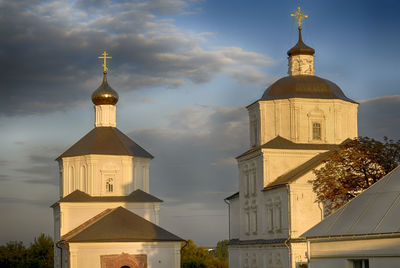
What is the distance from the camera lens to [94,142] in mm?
47688

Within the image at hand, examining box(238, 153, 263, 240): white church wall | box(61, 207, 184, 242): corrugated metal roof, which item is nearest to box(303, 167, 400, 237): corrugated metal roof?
box(238, 153, 263, 240): white church wall

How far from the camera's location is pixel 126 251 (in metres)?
40.6

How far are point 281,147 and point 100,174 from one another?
45.6ft

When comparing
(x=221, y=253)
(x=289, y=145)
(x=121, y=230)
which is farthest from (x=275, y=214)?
(x=221, y=253)

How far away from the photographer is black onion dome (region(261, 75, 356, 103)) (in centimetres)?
4034

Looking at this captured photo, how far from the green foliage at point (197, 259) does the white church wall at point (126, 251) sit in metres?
14.1

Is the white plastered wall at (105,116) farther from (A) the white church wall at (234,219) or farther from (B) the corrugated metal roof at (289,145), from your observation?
(B) the corrugated metal roof at (289,145)

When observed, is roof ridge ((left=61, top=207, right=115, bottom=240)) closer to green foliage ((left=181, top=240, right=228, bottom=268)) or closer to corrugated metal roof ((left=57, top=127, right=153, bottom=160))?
corrugated metal roof ((left=57, top=127, right=153, bottom=160))

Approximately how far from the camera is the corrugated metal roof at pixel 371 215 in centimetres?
1948

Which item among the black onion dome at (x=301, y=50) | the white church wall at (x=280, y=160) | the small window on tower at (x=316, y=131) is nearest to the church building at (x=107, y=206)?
the white church wall at (x=280, y=160)

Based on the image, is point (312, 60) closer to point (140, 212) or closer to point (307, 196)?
point (307, 196)

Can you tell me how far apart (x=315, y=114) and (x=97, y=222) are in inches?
559

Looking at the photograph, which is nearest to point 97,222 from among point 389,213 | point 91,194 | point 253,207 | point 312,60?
point 91,194

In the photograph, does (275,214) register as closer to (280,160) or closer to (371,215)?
(280,160)
